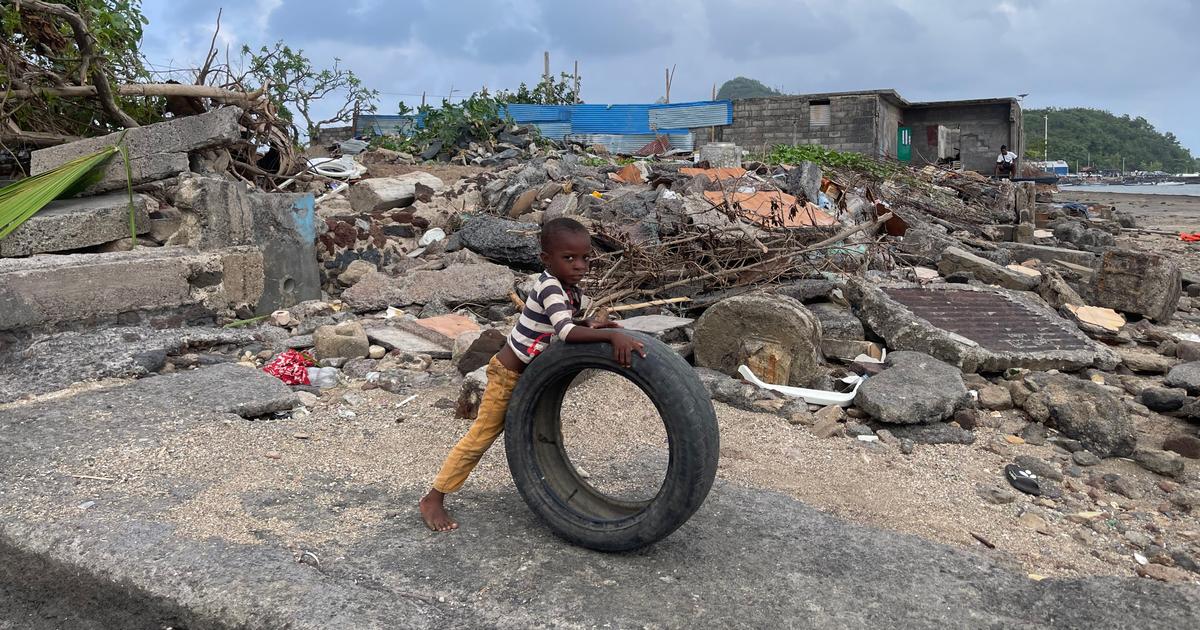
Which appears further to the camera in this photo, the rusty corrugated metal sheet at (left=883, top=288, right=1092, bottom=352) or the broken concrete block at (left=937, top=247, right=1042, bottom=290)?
the broken concrete block at (left=937, top=247, right=1042, bottom=290)

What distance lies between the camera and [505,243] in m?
7.66

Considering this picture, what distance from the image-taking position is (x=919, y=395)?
4.39 m

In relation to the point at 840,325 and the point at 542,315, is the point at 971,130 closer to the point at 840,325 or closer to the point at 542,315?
the point at 840,325

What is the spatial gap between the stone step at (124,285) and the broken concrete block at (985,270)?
6.37m

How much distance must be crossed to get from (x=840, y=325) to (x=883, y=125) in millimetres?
17829

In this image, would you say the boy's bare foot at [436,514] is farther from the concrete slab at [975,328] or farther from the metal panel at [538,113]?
the metal panel at [538,113]

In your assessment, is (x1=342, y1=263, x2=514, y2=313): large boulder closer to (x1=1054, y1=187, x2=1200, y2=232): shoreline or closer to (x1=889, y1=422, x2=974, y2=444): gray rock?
(x1=889, y1=422, x2=974, y2=444): gray rock

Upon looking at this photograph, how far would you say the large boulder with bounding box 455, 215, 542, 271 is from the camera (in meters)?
7.63

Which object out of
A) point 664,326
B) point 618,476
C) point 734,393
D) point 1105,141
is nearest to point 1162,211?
point 664,326

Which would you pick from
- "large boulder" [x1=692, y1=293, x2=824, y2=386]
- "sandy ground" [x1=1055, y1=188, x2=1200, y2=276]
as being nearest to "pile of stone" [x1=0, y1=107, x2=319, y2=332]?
"large boulder" [x1=692, y1=293, x2=824, y2=386]

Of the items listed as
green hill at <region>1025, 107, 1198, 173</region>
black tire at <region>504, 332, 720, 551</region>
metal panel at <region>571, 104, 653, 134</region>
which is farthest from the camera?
green hill at <region>1025, 107, 1198, 173</region>

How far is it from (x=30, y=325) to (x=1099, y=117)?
10836cm

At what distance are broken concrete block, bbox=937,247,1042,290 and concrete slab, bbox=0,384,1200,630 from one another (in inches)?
215

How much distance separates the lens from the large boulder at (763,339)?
4.91 metres
